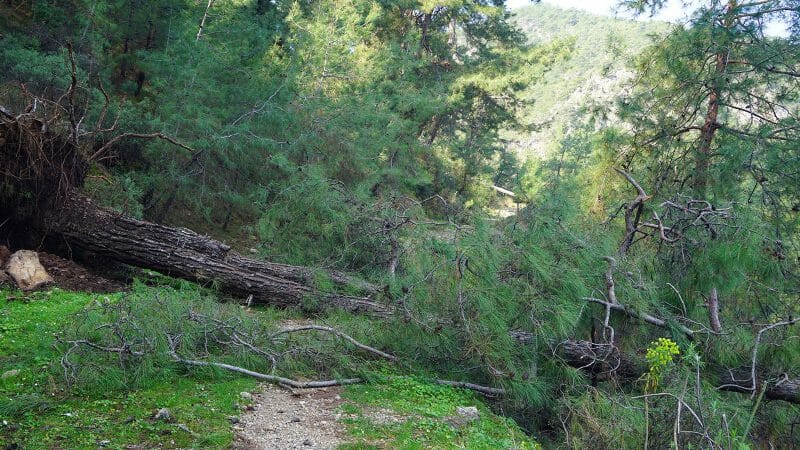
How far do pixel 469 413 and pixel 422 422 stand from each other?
0.40 metres

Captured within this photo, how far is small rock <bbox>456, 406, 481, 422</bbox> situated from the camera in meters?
3.98

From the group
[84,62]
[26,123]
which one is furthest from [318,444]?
[84,62]

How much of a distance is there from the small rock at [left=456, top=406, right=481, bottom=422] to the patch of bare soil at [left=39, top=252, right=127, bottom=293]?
12.9 ft

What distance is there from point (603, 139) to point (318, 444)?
23.9 ft

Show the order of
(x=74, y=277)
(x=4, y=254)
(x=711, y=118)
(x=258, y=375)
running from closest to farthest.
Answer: (x=258, y=375), (x=4, y=254), (x=74, y=277), (x=711, y=118)

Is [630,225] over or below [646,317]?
over

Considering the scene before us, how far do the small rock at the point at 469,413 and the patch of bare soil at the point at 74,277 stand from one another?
12.9ft

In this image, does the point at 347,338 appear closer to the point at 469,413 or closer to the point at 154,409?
the point at 469,413

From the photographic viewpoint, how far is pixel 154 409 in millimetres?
3434

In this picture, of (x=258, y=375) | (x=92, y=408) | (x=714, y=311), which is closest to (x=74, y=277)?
(x=258, y=375)

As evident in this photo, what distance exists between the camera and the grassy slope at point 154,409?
10.0ft

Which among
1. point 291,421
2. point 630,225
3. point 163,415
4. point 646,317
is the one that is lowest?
point 291,421

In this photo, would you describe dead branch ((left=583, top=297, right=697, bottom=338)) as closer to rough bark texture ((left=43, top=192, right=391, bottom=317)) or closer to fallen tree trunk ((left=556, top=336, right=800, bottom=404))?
fallen tree trunk ((left=556, top=336, right=800, bottom=404))

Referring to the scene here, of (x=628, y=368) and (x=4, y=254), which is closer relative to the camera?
(x=628, y=368)
